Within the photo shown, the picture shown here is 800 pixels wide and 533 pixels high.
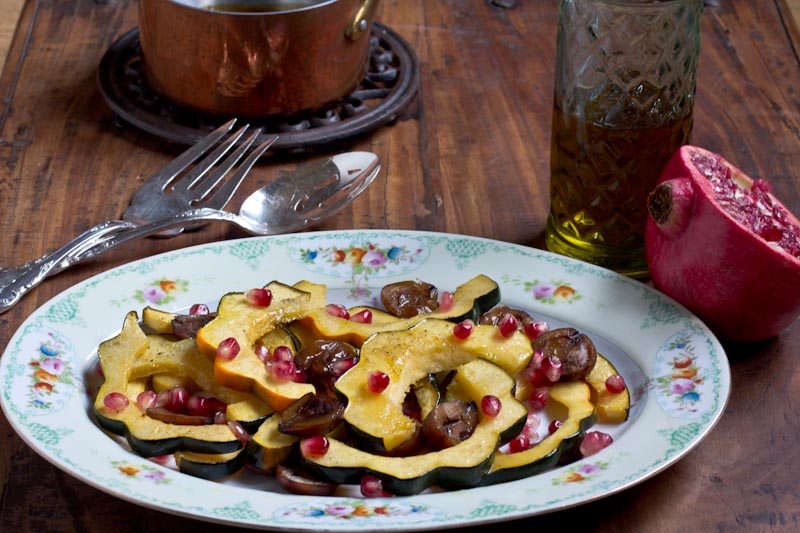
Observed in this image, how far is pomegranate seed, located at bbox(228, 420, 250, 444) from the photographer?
1.10 meters

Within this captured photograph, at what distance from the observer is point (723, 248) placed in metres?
1.29

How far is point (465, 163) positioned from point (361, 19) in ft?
0.94

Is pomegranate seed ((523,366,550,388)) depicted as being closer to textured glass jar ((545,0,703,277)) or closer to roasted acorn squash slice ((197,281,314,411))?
roasted acorn squash slice ((197,281,314,411))

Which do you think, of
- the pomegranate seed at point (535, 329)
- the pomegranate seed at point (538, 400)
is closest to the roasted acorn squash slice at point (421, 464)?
the pomegranate seed at point (538, 400)

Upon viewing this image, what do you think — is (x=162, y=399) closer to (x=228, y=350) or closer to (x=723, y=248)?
(x=228, y=350)

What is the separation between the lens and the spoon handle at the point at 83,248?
1452 mm

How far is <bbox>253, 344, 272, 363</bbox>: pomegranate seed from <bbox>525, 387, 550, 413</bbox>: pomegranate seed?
293 mm

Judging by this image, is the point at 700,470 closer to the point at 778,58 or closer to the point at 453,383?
the point at 453,383

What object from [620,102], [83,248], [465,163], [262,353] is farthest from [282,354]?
[465,163]

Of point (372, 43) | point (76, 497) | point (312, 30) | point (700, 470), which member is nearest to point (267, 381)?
point (76, 497)

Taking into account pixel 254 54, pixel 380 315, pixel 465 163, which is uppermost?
pixel 254 54

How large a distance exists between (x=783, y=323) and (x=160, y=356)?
29.1 inches

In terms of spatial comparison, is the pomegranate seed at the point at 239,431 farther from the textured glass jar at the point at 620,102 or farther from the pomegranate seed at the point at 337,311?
the textured glass jar at the point at 620,102

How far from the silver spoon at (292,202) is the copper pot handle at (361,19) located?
0.20m
